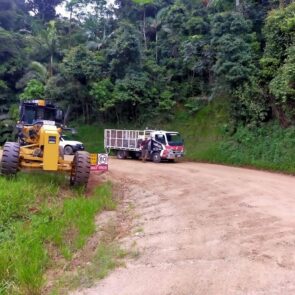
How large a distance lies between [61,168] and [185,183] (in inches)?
173

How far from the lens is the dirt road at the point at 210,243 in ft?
16.5

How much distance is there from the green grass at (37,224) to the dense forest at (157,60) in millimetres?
12295

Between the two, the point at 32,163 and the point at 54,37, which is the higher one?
the point at 54,37

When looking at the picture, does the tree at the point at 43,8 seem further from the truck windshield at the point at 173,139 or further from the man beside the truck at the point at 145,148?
the truck windshield at the point at 173,139

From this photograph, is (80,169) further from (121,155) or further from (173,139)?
(121,155)

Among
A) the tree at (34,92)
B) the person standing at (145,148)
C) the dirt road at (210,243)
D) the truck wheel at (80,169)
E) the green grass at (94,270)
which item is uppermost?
the tree at (34,92)

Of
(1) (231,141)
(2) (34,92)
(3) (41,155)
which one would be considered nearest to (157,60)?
(2) (34,92)

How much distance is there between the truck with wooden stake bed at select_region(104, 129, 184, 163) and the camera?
22.4 meters

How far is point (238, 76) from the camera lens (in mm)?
21516

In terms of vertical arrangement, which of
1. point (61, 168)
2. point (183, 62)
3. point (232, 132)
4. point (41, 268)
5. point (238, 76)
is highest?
point (183, 62)

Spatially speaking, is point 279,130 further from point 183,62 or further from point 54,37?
point 54,37

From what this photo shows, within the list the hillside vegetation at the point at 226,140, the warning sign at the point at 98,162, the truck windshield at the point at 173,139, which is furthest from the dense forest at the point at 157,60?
the warning sign at the point at 98,162

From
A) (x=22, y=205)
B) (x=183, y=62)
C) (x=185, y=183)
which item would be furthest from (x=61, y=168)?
(x=183, y=62)

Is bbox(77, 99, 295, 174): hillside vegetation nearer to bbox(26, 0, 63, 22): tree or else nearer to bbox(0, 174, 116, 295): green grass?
bbox(0, 174, 116, 295): green grass
